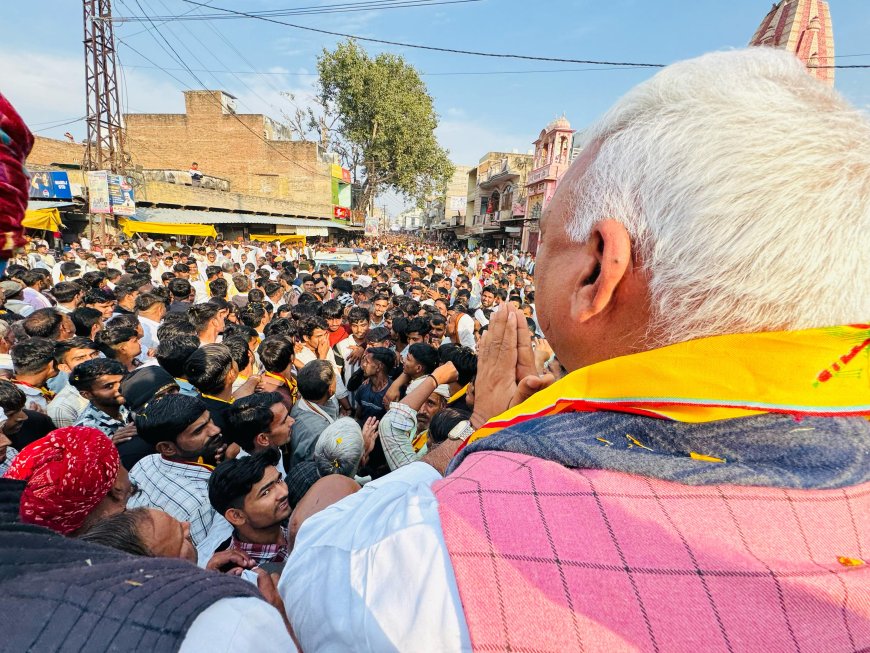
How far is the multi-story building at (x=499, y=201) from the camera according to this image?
3312 cm

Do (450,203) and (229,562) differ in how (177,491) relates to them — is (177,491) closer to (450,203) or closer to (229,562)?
(229,562)

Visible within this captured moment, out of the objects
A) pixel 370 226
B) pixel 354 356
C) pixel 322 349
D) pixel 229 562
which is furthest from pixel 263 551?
pixel 370 226

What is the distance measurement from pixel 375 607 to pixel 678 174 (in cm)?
79

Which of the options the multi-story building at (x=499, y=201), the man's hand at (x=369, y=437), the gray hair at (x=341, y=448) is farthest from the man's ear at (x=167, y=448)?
the multi-story building at (x=499, y=201)

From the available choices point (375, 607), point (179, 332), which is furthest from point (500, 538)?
point (179, 332)

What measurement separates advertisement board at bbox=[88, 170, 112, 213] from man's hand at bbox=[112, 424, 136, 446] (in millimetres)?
13233

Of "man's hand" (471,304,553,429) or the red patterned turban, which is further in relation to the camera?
the red patterned turban

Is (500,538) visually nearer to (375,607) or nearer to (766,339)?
(375,607)

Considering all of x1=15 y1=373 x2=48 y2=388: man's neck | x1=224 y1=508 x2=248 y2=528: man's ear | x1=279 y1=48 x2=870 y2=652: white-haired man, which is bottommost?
x1=224 y1=508 x2=248 y2=528: man's ear

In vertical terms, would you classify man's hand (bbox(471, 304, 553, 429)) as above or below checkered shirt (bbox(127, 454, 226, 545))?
above

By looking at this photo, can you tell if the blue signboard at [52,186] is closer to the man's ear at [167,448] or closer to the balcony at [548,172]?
the man's ear at [167,448]

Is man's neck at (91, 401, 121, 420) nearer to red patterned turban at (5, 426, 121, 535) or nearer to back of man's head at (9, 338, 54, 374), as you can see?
back of man's head at (9, 338, 54, 374)

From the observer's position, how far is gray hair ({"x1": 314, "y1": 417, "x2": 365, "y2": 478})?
2.54 metres

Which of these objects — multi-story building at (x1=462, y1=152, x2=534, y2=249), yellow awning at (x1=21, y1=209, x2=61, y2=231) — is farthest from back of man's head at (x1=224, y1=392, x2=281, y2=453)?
multi-story building at (x1=462, y1=152, x2=534, y2=249)
